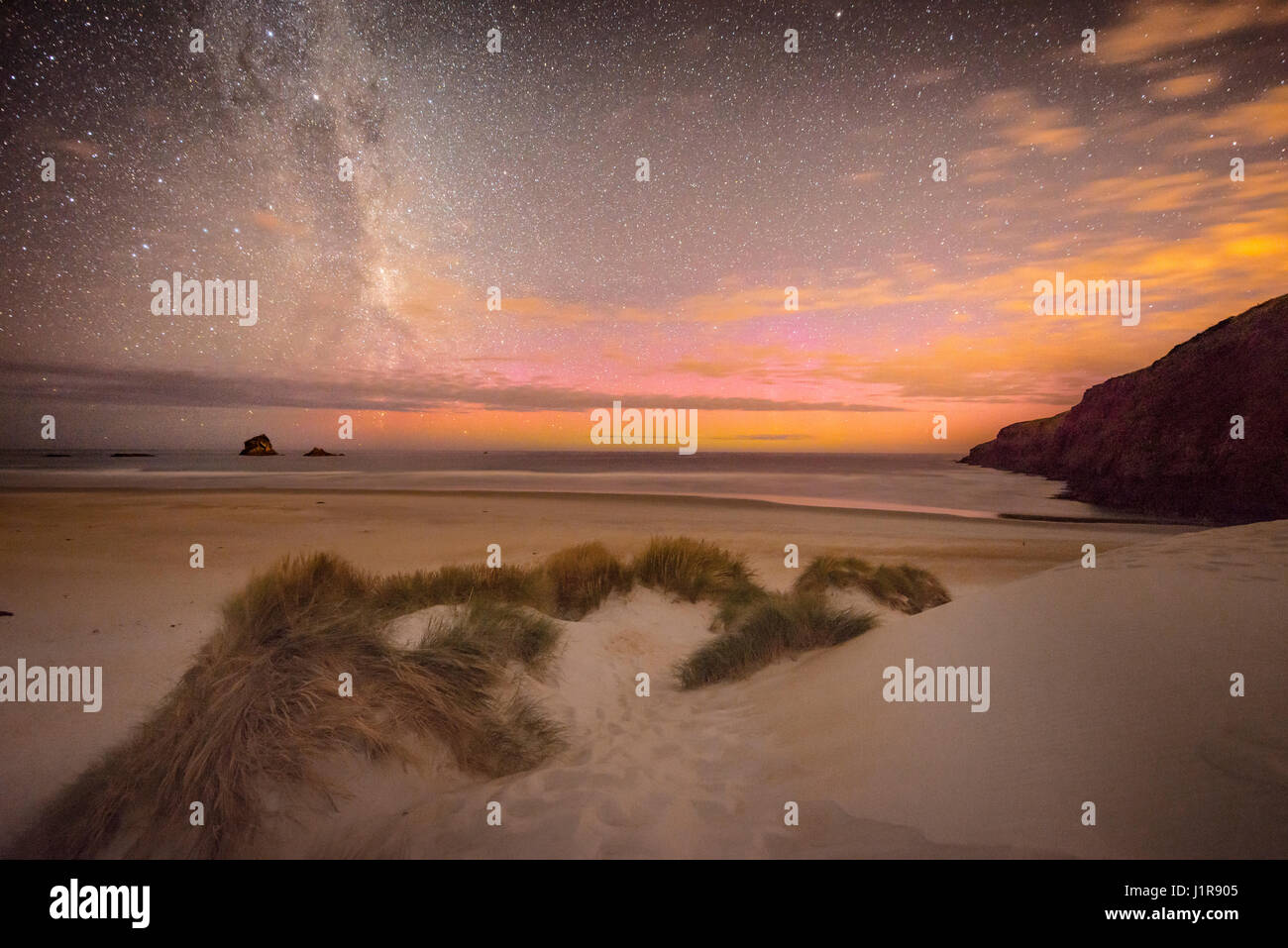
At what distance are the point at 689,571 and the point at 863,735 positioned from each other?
431 cm

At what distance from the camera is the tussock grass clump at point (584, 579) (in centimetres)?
718

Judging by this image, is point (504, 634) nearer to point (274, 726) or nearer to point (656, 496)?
point (274, 726)

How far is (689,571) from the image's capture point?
7785 mm

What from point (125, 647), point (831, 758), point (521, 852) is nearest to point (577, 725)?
point (521, 852)

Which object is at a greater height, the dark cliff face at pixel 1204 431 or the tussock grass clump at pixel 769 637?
the dark cliff face at pixel 1204 431

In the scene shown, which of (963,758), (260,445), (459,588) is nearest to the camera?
(963,758)

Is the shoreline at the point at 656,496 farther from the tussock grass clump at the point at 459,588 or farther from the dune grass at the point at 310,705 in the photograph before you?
the tussock grass clump at the point at 459,588

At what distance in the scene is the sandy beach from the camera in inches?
100

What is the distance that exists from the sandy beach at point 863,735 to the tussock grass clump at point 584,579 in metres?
0.38

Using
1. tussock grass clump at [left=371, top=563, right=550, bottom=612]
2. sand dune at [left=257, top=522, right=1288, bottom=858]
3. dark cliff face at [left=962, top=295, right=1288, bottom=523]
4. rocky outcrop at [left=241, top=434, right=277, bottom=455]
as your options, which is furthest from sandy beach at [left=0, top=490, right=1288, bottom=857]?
rocky outcrop at [left=241, top=434, right=277, bottom=455]

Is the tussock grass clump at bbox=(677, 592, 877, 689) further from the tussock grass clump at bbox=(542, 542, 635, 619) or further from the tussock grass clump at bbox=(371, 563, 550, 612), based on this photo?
the tussock grass clump at bbox=(371, 563, 550, 612)

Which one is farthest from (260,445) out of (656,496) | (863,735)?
(863,735)

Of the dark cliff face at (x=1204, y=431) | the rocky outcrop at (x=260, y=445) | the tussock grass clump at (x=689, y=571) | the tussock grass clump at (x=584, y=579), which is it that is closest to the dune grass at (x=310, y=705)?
the tussock grass clump at (x=689, y=571)

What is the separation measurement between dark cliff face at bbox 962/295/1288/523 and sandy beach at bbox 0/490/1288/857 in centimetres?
1469
